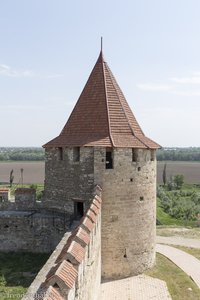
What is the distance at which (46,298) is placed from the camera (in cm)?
554

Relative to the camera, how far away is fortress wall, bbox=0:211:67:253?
15.0m

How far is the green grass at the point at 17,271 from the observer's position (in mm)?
11016

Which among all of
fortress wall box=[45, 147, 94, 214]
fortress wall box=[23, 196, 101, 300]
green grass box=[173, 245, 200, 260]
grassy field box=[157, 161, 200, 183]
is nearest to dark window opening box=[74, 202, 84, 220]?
fortress wall box=[45, 147, 94, 214]

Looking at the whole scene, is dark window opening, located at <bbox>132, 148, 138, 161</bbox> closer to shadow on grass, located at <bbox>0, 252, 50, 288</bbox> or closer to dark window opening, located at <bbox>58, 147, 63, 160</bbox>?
dark window opening, located at <bbox>58, 147, 63, 160</bbox>

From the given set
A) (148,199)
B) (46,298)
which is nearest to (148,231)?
(148,199)

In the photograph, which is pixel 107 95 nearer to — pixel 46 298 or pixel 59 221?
pixel 59 221

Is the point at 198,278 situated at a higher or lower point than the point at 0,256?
lower

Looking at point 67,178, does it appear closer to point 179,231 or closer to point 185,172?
point 179,231

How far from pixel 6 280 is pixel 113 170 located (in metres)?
5.16

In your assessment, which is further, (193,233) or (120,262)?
(193,233)

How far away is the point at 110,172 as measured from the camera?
45.1ft

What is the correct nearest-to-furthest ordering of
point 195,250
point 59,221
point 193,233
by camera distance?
1. point 59,221
2. point 195,250
3. point 193,233

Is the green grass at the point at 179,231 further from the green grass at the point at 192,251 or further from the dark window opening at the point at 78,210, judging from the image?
the dark window opening at the point at 78,210

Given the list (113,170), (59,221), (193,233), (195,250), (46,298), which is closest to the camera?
(46,298)
